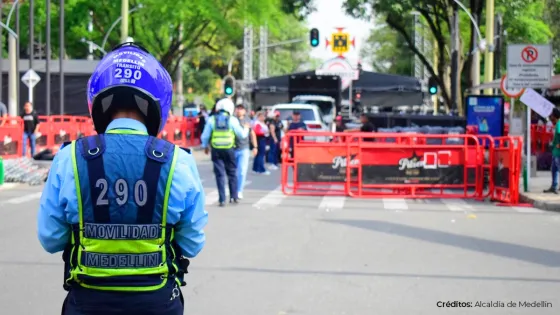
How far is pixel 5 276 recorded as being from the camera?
9.02 meters

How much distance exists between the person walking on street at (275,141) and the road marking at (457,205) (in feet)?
32.3

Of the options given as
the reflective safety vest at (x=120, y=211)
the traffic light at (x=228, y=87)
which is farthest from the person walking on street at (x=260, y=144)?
the reflective safety vest at (x=120, y=211)

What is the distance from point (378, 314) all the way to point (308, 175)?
11.8m

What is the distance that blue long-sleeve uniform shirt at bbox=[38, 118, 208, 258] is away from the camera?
11.4ft

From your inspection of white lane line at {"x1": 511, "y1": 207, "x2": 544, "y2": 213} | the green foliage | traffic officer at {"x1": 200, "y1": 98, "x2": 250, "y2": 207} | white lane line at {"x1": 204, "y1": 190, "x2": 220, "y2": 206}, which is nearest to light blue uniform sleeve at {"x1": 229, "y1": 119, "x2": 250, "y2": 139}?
traffic officer at {"x1": 200, "y1": 98, "x2": 250, "y2": 207}

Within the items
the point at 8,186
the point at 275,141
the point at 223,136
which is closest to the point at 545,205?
the point at 223,136

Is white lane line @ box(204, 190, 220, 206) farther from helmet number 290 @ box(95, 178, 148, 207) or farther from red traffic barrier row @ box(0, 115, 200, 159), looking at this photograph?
helmet number 290 @ box(95, 178, 148, 207)

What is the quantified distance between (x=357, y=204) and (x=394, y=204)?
2.22ft

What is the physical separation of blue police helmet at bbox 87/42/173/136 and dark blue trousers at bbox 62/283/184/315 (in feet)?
2.12

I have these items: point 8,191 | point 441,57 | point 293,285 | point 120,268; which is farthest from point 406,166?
point 441,57

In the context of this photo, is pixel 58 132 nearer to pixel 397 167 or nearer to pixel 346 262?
pixel 397 167

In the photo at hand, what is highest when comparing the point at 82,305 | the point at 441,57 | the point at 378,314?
the point at 441,57

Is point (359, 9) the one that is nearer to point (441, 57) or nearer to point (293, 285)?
point (441, 57)

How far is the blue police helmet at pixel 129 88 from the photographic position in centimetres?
355
